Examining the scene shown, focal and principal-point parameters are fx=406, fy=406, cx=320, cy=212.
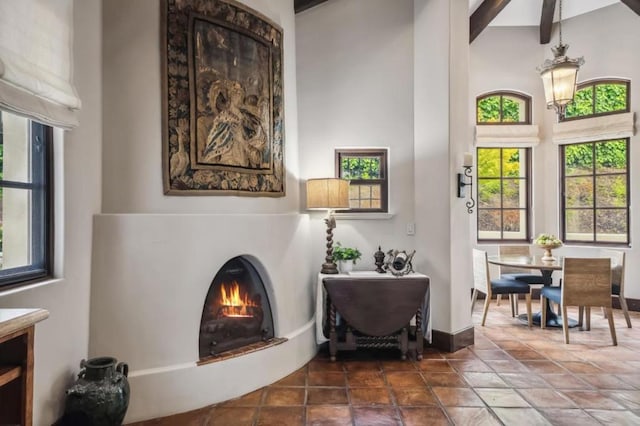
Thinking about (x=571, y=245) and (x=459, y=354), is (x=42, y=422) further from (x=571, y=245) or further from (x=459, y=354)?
(x=571, y=245)

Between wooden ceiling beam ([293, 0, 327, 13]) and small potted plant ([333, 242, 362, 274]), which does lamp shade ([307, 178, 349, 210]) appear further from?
wooden ceiling beam ([293, 0, 327, 13])

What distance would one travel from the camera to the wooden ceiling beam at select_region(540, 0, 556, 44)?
5.06 meters

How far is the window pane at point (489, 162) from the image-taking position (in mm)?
5676

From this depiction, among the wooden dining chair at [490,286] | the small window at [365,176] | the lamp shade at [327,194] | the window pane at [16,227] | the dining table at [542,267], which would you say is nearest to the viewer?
the window pane at [16,227]

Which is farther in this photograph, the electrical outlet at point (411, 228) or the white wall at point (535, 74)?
the white wall at point (535, 74)

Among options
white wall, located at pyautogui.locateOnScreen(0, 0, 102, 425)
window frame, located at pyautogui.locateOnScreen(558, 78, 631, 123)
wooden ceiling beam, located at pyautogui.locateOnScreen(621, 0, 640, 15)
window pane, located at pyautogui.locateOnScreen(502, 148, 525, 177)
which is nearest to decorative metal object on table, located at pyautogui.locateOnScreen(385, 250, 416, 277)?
white wall, located at pyautogui.locateOnScreen(0, 0, 102, 425)

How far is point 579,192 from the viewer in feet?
17.8

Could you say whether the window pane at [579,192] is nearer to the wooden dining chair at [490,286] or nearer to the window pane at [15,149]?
the wooden dining chair at [490,286]

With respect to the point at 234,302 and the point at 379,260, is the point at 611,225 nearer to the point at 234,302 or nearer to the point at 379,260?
the point at 379,260

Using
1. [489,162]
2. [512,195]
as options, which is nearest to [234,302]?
[489,162]

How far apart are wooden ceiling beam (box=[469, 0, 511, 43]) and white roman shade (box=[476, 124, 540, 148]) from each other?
129 cm

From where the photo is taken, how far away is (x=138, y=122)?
244 cm

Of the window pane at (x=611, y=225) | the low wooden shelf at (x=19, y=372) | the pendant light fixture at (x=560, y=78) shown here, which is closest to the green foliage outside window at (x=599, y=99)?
the window pane at (x=611, y=225)

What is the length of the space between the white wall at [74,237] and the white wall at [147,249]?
0.23 ft
